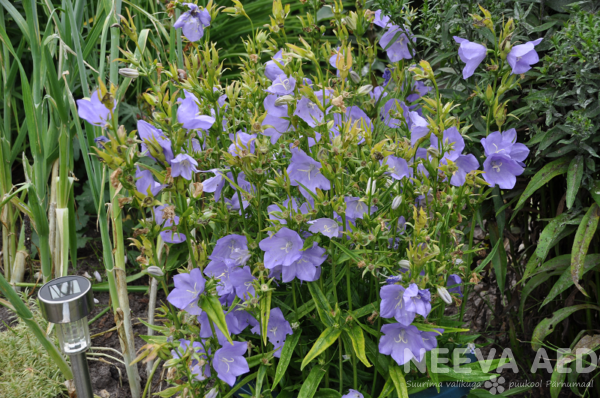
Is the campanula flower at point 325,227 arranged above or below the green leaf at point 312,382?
above

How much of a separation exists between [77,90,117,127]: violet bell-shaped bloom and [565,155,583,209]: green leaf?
112 centimetres

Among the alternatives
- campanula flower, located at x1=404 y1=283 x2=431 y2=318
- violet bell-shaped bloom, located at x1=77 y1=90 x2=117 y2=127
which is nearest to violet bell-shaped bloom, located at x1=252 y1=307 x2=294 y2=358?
campanula flower, located at x1=404 y1=283 x2=431 y2=318

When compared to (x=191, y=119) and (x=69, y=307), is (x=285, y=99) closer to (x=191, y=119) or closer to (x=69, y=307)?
(x=191, y=119)

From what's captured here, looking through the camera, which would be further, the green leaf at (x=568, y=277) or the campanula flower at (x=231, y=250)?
the green leaf at (x=568, y=277)

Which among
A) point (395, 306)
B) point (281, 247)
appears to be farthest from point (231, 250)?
point (395, 306)

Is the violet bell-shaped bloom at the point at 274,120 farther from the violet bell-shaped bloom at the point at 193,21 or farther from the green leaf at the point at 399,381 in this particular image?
the green leaf at the point at 399,381

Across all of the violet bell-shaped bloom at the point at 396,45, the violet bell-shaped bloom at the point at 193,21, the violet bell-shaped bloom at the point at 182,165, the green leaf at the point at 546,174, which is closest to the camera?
the violet bell-shaped bloom at the point at 182,165

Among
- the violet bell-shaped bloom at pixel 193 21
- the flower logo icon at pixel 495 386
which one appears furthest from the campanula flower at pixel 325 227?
the flower logo icon at pixel 495 386

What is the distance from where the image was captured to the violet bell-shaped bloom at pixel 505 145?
1217 millimetres

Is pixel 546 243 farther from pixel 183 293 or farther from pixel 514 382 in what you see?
pixel 183 293

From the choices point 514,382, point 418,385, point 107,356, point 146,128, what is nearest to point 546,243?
point 418,385

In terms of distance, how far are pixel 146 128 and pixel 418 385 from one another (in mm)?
856

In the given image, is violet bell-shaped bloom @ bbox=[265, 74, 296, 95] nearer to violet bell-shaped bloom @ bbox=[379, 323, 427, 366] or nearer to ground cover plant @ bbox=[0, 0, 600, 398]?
ground cover plant @ bbox=[0, 0, 600, 398]

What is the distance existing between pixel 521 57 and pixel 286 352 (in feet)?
2.81
